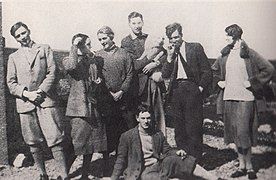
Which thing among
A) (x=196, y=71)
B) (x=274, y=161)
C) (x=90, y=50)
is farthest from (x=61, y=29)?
(x=274, y=161)

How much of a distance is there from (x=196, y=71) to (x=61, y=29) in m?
1.58

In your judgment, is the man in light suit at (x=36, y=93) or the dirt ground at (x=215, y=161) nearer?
the dirt ground at (x=215, y=161)

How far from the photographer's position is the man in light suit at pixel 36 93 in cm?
516

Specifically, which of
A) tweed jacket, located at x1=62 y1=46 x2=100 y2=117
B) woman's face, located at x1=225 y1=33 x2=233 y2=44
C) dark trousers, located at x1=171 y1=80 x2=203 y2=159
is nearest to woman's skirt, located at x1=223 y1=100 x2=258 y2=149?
dark trousers, located at x1=171 y1=80 x2=203 y2=159

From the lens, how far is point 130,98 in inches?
203

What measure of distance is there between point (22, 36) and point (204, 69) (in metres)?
2.02

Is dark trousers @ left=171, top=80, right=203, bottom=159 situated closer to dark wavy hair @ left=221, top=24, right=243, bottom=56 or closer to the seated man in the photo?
the seated man

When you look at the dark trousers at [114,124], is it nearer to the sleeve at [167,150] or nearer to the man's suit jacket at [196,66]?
the sleeve at [167,150]

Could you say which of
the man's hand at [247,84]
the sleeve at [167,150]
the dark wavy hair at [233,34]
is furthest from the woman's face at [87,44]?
the man's hand at [247,84]

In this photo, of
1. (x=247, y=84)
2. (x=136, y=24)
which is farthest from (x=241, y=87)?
(x=136, y=24)

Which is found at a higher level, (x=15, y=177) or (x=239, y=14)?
(x=239, y=14)

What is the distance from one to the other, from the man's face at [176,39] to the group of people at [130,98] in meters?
0.01

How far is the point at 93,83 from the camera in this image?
16.8 feet

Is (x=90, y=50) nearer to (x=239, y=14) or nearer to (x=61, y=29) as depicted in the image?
(x=61, y=29)
